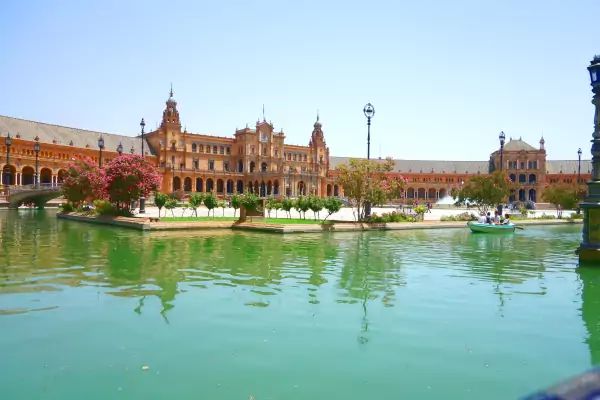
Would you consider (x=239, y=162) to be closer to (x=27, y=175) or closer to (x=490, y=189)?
(x=27, y=175)

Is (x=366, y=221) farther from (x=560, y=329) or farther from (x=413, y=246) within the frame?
(x=560, y=329)

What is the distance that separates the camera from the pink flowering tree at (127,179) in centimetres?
3606

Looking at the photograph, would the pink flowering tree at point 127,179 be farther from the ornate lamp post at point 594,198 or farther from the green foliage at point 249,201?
the ornate lamp post at point 594,198

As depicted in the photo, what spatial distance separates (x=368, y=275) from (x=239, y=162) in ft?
289

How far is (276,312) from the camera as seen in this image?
9.94 meters

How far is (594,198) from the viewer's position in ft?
53.6

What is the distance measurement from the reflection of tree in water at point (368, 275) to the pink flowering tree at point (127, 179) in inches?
752

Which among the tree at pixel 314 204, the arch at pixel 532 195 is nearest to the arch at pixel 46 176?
the tree at pixel 314 204

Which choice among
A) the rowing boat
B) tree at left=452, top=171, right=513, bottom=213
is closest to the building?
tree at left=452, top=171, right=513, bottom=213

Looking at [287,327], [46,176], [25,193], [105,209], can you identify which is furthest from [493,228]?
[46,176]

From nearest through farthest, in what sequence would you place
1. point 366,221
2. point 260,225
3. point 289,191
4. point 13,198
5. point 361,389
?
point 361,389 < point 260,225 < point 366,221 < point 13,198 < point 289,191

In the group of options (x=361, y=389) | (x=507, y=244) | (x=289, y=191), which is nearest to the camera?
(x=361, y=389)

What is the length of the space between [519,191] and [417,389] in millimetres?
116172

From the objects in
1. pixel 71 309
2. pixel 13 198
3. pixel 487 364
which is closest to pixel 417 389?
pixel 487 364
